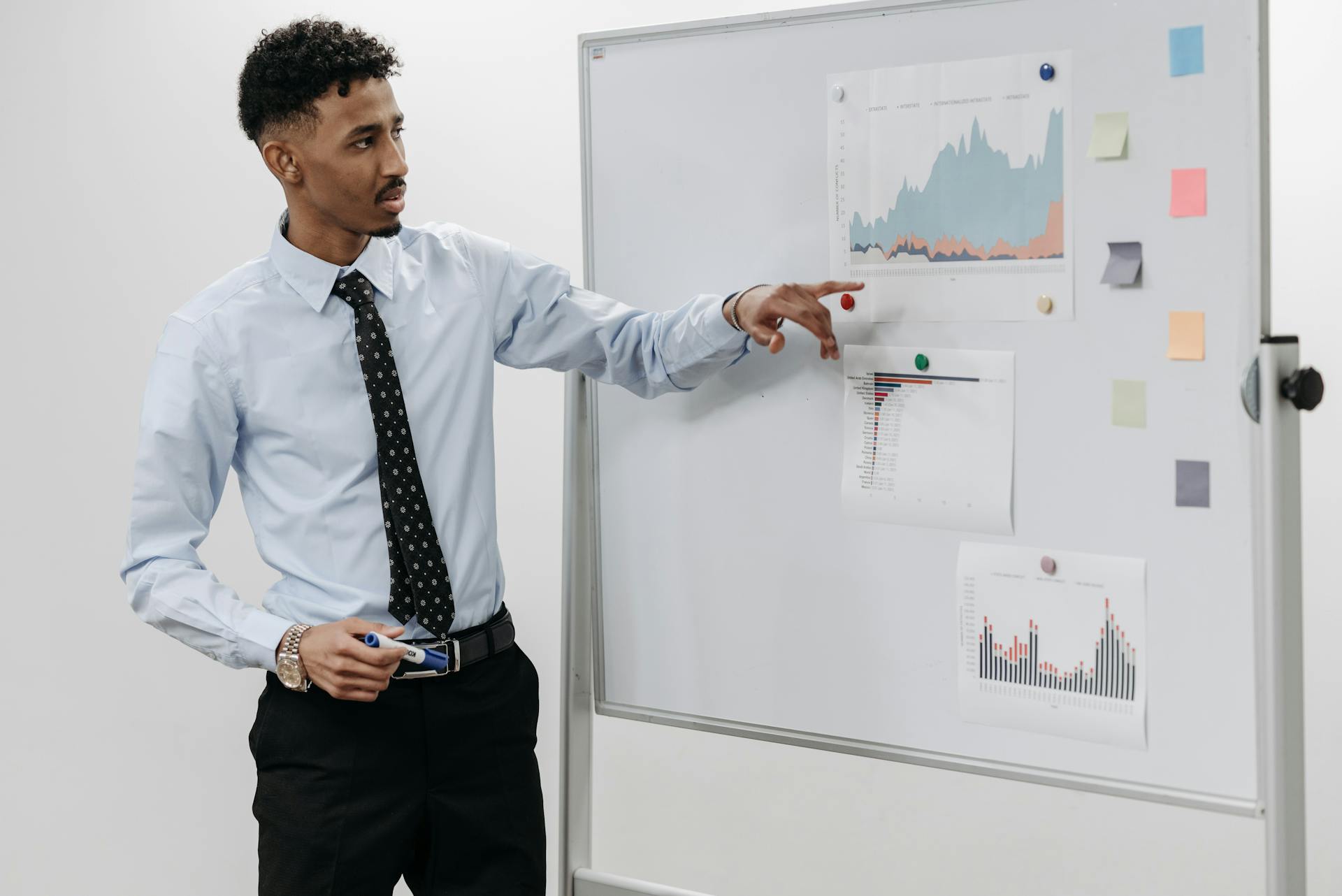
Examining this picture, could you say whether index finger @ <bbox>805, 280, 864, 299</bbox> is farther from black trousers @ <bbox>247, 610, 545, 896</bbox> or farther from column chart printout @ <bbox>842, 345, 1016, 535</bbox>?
black trousers @ <bbox>247, 610, 545, 896</bbox>

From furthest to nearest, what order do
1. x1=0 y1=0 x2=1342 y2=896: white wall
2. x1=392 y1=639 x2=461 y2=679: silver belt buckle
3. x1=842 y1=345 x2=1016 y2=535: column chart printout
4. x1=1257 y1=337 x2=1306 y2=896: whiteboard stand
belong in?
x1=0 y1=0 x2=1342 y2=896: white wall
x1=392 y1=639 x2=461 y2=679: silver belt buckle
x1=842 y1=345 x2=1016 y2=535: column chart printout
x1=1257 y1=337 x2=1306 y2=896: whiteboard stand

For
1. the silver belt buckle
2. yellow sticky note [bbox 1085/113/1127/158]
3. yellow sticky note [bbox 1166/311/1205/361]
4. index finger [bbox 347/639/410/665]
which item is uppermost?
yellow sticky note [bbox 1085/113/1127/158]

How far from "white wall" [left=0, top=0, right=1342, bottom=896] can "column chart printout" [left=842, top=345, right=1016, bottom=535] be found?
96 centimetres

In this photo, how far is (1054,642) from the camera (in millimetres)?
1469

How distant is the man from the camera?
59.9 inches

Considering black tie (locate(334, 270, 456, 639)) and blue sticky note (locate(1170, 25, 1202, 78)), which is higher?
blue sticky note (locate(1170, 25, 1202, 78))

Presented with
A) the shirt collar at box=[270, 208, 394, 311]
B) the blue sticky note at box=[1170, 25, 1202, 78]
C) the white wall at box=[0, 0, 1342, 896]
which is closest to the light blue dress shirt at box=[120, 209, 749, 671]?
the shirt collar at box=[270, 208, 394, 311]

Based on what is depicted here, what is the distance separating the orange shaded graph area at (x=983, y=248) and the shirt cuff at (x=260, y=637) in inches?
34.5

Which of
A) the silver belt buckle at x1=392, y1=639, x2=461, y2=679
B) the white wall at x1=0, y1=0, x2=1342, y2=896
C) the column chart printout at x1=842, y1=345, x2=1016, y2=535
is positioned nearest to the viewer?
the column chart printout at x1=842, y1=345, x2=1016, y2=535

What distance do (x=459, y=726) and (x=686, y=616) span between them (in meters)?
0.36

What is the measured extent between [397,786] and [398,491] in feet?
1.30

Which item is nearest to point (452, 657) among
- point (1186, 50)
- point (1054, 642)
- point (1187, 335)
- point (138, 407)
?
point (1054, 642)

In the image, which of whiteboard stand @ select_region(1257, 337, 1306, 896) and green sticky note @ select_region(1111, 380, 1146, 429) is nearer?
whiteboard stand @ select_region(1257, 337, 1306, 896)

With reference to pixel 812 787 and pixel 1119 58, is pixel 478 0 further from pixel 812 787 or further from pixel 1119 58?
pixel 812 787
